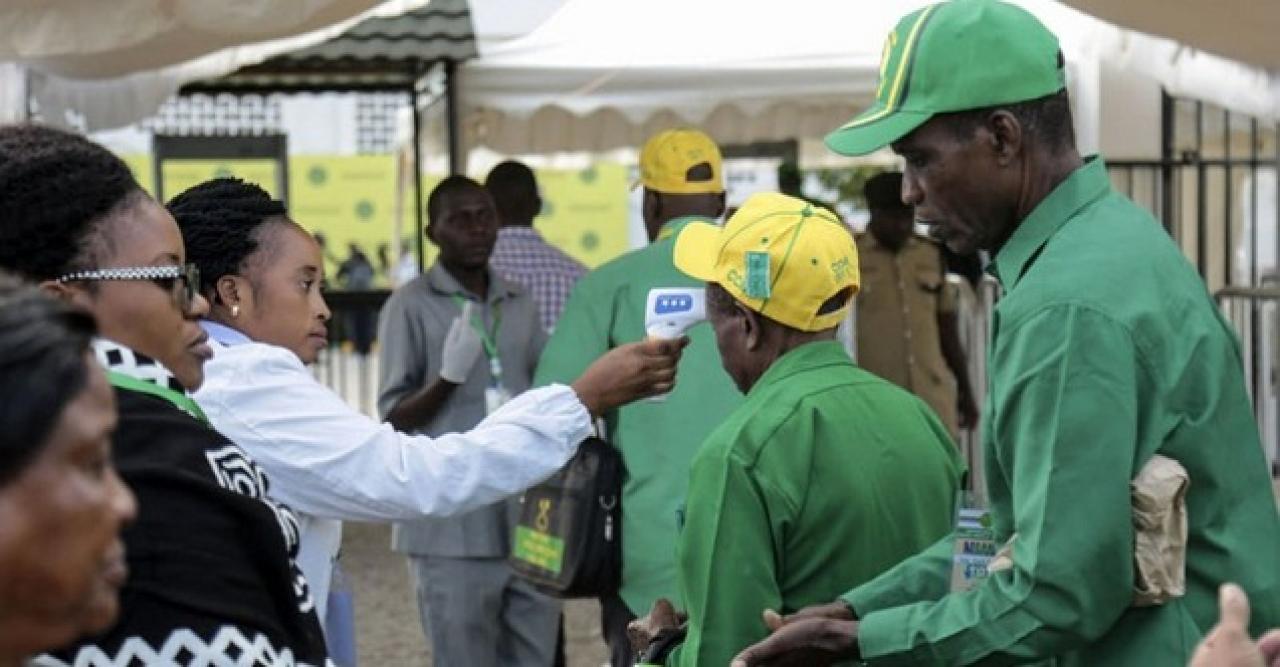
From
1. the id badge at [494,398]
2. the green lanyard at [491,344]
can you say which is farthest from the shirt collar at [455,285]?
the id badge at [494,398]

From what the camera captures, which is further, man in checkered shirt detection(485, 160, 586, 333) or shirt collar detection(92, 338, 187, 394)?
man in checkered shirt detection(485, 160, 586, 333)

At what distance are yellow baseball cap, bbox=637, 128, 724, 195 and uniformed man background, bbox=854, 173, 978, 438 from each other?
3.23 metres

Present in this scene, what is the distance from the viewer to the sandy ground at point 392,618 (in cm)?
1011

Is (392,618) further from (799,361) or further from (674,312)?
(799,361)

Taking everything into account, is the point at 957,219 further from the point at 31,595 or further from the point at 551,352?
the point at 551,352

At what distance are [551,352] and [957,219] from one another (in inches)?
135

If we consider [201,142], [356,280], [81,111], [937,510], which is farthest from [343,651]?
[356,280]

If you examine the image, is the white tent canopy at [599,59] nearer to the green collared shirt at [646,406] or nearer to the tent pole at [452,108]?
the tent pole at [452,108]

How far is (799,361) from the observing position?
3.80 meters

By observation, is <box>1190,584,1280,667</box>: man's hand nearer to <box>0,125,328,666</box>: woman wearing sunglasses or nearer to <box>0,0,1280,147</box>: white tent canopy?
<box>0,125,328,666</box>: woman wearing sunglasses

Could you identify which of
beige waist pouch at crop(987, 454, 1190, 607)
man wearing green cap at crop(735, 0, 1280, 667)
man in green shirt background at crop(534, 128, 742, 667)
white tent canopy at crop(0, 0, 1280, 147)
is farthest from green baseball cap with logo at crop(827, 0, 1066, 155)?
white tent canopy at crop(0, 0, 1280, 147)

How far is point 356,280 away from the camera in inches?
1019

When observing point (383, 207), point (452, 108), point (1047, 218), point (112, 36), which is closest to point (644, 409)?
point (112, 36)

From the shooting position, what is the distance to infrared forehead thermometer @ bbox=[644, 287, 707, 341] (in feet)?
15.2
